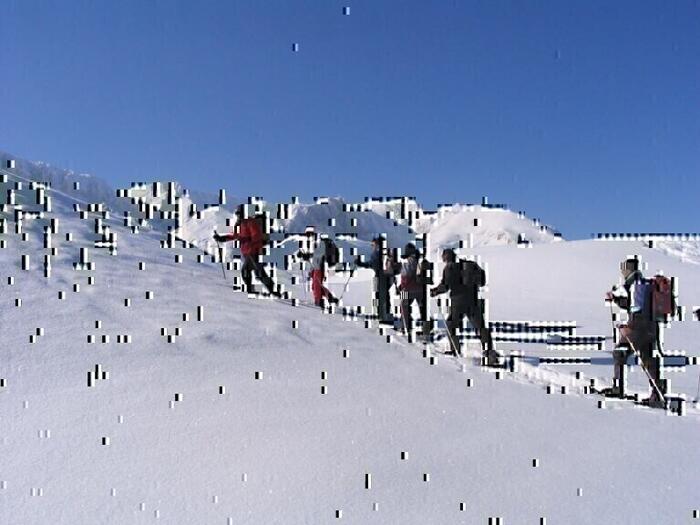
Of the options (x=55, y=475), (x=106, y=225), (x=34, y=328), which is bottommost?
(x=55, y=475)

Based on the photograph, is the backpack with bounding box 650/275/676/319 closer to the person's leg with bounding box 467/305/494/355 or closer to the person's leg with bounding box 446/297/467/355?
the person's leg with bounding box 467/305/494/355

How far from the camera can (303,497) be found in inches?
140

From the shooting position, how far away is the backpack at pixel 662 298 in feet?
23.5

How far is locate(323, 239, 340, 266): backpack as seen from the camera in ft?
33.6

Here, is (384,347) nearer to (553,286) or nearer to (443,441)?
(443,441)

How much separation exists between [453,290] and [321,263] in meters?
2.77

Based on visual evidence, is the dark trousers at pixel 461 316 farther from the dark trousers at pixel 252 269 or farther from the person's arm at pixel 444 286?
the dark trousers at pixel 252 269

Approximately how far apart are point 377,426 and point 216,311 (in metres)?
3.38

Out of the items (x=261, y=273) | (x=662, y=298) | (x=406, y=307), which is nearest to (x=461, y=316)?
(x=406, y=307)

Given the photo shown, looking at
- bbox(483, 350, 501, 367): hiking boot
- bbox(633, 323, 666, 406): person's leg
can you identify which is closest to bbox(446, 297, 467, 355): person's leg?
bbox(483, 350, 501, 367): hiking boot

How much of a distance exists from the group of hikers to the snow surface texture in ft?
3.05

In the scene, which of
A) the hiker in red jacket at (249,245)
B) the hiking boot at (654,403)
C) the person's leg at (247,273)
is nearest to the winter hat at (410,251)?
the hiker in red jacket at (249,245)

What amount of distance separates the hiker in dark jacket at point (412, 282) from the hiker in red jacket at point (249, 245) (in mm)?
1942

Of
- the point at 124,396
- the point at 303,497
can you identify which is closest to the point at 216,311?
the point at 124,396
